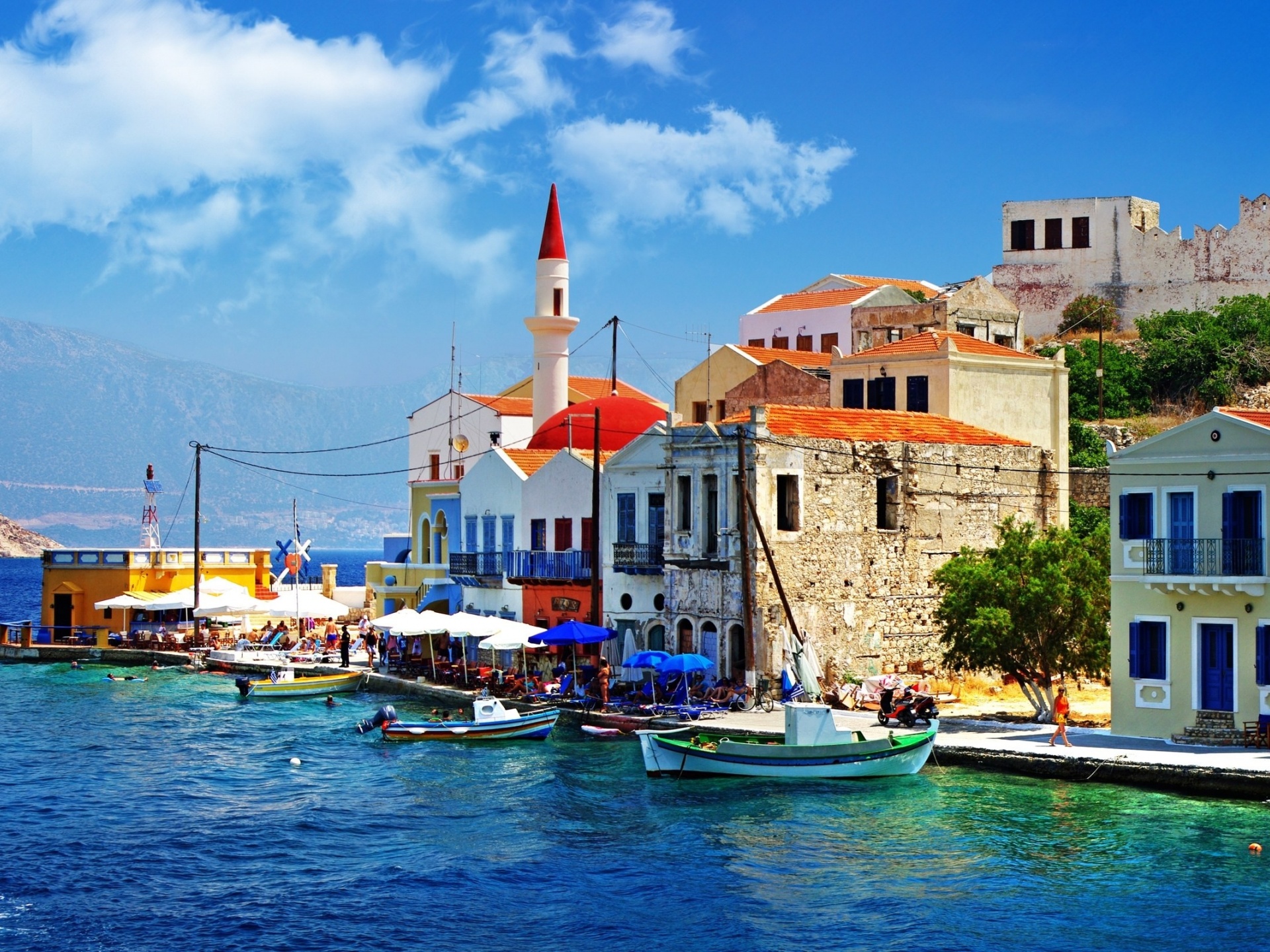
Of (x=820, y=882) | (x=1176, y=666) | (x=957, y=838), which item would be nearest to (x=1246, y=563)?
(x=1176, y=666)

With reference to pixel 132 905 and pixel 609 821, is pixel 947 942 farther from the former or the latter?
pixel 132 905

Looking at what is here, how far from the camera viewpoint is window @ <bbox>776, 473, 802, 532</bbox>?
133ft

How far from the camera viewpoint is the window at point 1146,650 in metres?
31.4

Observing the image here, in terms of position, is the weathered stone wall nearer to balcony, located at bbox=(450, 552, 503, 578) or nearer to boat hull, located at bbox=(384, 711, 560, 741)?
boat hull, located at bbox=(384, 711, 560, 741)

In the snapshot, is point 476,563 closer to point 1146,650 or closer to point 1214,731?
point 1146,650

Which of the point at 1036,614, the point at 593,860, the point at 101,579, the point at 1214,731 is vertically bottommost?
the point at 593,860

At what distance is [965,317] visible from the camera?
5394 centimetres

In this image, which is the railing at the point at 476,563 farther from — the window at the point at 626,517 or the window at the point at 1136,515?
the window at the point at 1136,515

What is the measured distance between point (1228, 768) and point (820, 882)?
27.3ft

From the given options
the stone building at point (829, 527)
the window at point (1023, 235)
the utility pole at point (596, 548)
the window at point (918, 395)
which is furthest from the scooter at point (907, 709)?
the window at point (1023, 235)

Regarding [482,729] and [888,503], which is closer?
[482,729]

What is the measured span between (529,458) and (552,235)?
12827mm

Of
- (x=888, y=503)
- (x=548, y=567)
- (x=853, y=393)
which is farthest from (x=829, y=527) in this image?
(x=548, y=567)

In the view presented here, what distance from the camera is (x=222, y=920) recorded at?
23.3m
